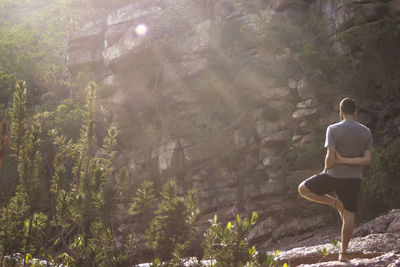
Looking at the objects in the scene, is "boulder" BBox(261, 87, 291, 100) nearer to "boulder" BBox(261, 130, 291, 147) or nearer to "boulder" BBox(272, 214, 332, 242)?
"boulder" BBox(261, 130, 291, 147)

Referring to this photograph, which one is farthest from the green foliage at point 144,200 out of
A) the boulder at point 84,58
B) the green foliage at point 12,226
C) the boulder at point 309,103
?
the boulder at point 84,58

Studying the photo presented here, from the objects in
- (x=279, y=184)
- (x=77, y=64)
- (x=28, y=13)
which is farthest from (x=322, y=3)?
(x=28, y=13)

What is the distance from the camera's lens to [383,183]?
49.8 ft

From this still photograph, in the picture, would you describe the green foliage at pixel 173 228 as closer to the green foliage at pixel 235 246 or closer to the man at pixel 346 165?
the green foliage at pixel 235 246

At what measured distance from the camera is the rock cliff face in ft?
66.5

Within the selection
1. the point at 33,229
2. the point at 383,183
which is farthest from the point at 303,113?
the point at 33,229

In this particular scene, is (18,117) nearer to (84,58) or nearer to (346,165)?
(346,165)

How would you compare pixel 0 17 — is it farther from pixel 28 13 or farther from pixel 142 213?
pixel 142 213

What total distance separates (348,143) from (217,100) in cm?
1996

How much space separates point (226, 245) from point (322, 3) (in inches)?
1009

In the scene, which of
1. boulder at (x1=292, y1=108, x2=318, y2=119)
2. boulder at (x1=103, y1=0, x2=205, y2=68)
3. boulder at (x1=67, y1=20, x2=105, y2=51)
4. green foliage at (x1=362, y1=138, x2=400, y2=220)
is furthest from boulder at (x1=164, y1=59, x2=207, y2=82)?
green foliage at (x1=362, y1=138, x2=400, y2=220)

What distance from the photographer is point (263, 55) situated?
24.2m

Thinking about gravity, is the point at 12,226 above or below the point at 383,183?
above

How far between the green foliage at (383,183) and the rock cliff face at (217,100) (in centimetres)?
225
